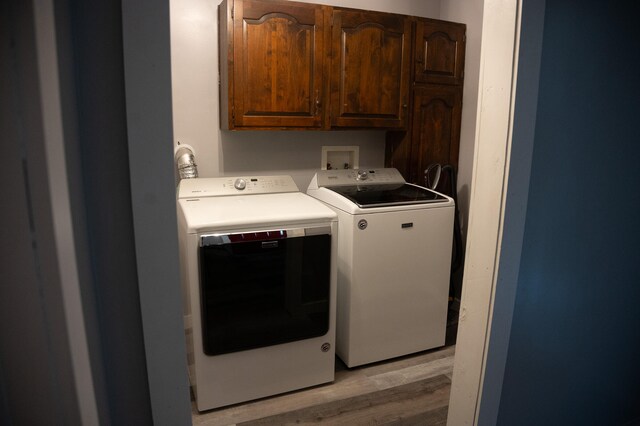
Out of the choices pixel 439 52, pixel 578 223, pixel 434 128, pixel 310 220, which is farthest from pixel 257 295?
pixel 439 52

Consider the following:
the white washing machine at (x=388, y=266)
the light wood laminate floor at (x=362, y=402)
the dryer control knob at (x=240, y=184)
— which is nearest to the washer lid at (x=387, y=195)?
the white washing machine at (x=388, y=266)

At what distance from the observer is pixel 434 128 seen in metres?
2.82

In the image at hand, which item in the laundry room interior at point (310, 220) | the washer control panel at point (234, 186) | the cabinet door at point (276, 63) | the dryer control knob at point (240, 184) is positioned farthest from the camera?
the dryer control knob at point (240, 184)

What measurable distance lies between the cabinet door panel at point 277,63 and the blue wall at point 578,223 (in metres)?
1.45

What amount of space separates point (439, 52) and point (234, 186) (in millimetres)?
1565

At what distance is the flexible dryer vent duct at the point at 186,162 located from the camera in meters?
2.47

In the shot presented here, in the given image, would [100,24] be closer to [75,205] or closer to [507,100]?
[75,205]

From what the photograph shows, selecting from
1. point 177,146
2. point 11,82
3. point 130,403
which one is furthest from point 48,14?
point 177,146

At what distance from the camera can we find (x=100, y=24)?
0.66 meters

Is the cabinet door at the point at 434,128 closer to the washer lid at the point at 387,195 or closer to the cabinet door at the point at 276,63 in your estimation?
the washer lid at the point at 387,195

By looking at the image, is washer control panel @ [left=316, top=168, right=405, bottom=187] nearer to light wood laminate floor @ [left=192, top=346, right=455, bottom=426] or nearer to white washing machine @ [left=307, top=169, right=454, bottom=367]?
white washing machine @ [left=307, top=169, right=454, bottom=367]

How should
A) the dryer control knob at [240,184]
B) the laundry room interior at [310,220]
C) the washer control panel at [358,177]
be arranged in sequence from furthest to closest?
the washer control panel at [358,177]
the dryer control knob at [240,184]
the laundry room interior at [310,220]

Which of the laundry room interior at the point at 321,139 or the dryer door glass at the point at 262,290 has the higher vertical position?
the laundry room interior at the point at 321,139

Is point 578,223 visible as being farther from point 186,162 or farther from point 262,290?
point 186,162
